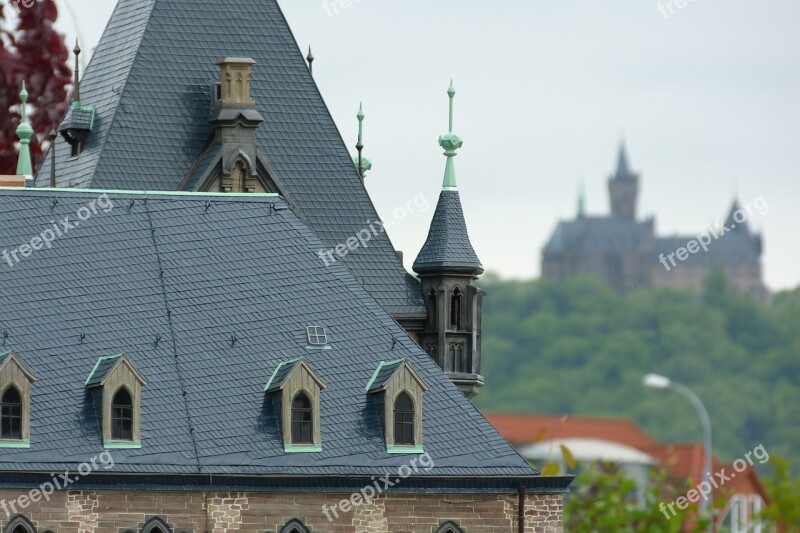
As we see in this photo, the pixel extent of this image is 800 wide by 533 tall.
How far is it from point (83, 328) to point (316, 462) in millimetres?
5985

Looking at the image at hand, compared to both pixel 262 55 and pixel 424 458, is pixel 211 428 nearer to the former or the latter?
pixel 424 458

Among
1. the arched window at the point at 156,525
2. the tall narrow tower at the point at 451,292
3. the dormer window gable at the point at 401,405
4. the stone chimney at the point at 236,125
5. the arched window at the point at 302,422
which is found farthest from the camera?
the tall narrow tower at the point at 451,292

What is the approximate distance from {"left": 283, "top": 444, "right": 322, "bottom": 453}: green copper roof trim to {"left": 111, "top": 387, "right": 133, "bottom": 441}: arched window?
3.48m

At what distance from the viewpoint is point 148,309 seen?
6681cm

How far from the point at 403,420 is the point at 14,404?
8.76m

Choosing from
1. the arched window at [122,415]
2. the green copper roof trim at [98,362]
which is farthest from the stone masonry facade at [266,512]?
→ the green copper roof trim at [98,362]

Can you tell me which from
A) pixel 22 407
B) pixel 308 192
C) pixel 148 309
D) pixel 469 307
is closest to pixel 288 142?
pixel 308 192

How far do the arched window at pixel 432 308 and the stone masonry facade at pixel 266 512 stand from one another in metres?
10.7

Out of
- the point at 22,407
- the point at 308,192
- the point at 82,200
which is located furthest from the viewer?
the point at 308,192

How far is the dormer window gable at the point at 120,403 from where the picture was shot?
208ft

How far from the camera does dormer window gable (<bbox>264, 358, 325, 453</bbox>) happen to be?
2559 inches

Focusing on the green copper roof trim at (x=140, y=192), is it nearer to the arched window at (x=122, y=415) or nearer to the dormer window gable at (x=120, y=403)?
the dormer window gable at (x=120, y=403)

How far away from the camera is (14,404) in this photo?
6316 cm

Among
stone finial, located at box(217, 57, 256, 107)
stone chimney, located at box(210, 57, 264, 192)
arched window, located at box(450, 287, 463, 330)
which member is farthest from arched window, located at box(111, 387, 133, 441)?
arched window, located at box(450, 287, 463, 330)
